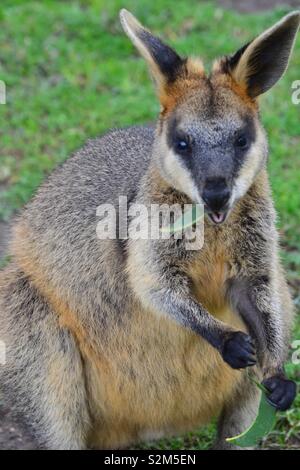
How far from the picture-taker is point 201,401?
16.5 ft

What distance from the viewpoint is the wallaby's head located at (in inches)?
168

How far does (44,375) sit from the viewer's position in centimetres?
511

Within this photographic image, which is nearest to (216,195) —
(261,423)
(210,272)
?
(210,272)

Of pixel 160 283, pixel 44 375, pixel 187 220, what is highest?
pixel 187 220

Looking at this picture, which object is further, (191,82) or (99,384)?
(99,384)

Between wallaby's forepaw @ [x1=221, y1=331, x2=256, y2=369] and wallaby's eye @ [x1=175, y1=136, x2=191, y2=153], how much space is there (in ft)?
2.52

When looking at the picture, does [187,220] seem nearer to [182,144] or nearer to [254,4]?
[182,144]

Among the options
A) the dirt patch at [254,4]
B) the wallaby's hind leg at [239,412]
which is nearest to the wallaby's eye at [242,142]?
the wallaby's hind leg at [239,412]

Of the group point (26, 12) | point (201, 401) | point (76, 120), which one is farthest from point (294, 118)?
point (201, 401)

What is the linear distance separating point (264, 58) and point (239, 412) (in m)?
1.71

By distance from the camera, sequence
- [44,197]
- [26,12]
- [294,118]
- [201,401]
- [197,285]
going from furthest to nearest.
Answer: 1. [26,12]
2. [294,118]
3. [44,197]
4. [201,401]
5. [197,285]

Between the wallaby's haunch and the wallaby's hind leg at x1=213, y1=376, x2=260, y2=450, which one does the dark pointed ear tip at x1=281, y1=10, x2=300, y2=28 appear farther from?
the wallaby's hind leg at x1=213, y1=376, x2=260, y2=450
